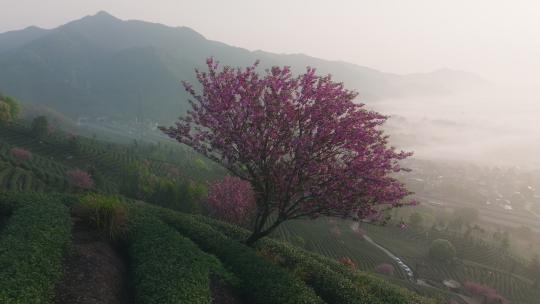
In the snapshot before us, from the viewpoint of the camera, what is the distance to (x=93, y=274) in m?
13.3

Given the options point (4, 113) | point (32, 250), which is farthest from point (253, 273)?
point (4, 113)

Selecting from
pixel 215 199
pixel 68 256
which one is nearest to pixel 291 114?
pixel 68 256

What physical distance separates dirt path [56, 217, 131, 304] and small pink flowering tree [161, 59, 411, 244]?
5.49 m

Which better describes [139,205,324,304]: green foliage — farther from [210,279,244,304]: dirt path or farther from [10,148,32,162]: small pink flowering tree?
[10,148,32,162]: small pink flowering tree

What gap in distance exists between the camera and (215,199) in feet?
146

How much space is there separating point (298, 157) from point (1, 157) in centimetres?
7226

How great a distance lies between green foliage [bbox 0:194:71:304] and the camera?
10523mm

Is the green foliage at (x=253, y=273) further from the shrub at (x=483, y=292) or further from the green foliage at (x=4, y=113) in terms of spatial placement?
the green foliage at (x=4, y=113)

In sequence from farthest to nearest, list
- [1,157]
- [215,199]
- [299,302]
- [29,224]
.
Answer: [1,157] < [215,199] < [29,224] < [299,302]

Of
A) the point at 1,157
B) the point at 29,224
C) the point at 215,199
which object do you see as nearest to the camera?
the point at 29,224

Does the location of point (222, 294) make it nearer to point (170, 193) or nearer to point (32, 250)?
point (32, 250)

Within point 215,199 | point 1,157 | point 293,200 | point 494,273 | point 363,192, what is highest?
point 363,192

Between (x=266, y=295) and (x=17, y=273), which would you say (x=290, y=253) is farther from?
(x=17, y=273)

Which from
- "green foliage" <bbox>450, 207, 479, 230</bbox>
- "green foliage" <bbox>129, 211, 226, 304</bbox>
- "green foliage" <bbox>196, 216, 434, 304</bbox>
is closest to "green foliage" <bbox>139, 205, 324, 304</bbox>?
"green foliage" <bbox>129, 211, 226, 304</bbox>
